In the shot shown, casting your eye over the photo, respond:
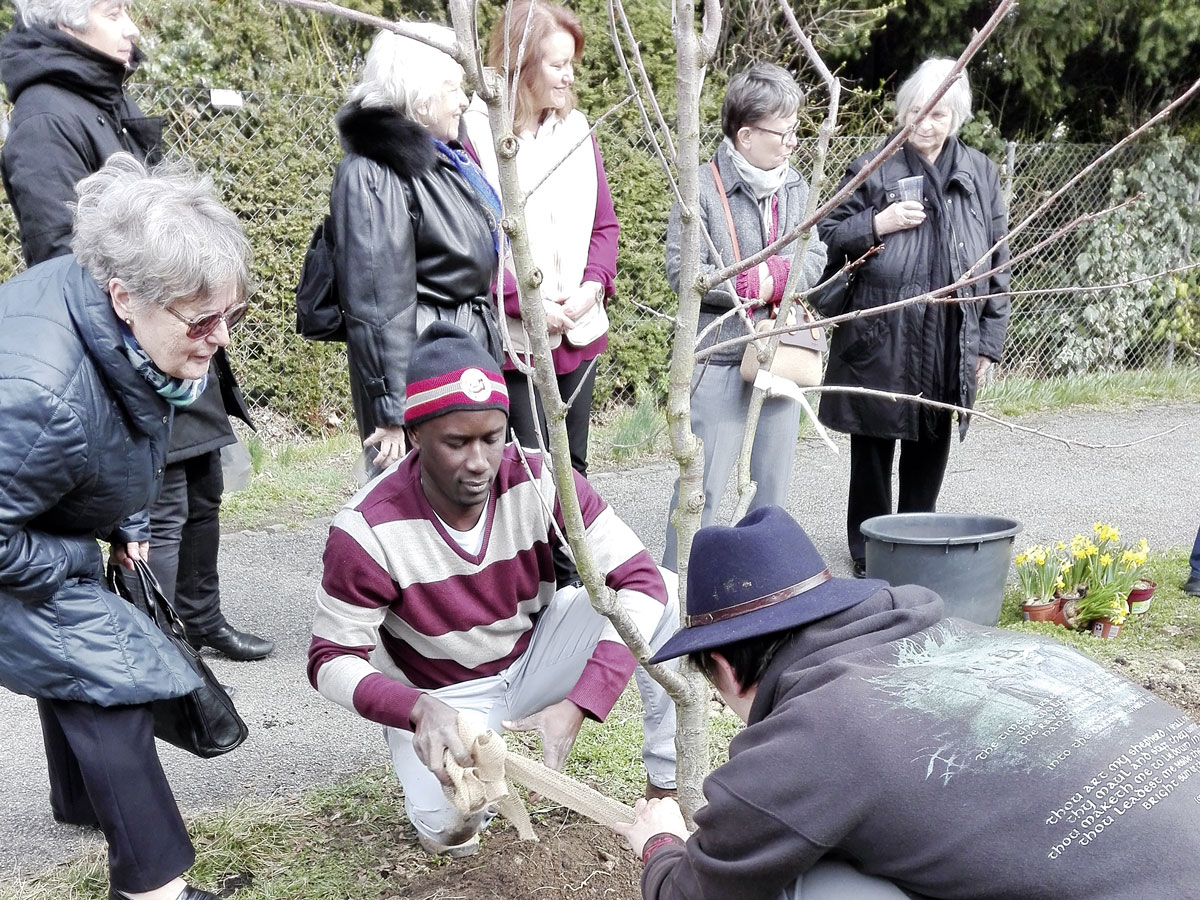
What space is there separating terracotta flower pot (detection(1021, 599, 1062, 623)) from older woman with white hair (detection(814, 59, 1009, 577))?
0.71 m

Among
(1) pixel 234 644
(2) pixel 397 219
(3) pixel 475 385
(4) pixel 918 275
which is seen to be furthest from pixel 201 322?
(4) pixel 918 275

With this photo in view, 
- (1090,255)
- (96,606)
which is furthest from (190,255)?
(1090,255)

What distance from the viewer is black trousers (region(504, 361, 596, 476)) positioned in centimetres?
371

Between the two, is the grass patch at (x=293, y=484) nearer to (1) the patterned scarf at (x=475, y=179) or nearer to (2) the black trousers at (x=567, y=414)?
(2) the black trousers at (x=567, y=414)

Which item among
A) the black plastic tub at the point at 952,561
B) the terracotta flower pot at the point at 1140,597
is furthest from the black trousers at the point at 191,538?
the terracotta flower pot at the point at 1140,597

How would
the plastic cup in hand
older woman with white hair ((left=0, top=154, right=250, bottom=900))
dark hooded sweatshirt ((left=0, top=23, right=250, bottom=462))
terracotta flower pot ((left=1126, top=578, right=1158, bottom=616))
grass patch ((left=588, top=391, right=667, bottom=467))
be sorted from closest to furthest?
older woman with white hair ((left=0, top=154, right=250, bottom=900)), dark hooded sweatshirt ((left=0, top=23, right=250, bottom=462)), terracotta flower pot ((left=1126, top=578, right=1158, bottom=616)), the plastic cup in hand, grass patch ((left=588, top=391, right=667, bottom=467))

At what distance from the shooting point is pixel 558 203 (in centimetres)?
383

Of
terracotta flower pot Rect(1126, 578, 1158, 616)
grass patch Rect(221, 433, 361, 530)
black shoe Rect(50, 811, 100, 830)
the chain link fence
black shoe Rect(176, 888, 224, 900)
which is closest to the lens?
black shoe Rect(176, 888, 224, 900)

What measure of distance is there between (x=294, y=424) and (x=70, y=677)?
4.67 m

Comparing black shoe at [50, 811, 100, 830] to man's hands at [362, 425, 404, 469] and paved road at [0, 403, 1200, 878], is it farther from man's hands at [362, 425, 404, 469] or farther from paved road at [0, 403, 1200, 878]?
man's hands at [362, 425, 404, 469]

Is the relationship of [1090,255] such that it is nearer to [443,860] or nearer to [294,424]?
[294,424]

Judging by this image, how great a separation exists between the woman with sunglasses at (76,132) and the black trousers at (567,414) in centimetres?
88

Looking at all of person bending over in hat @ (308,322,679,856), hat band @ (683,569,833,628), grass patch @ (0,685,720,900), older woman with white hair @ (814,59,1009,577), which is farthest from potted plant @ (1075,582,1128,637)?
hat band @ (683,569,833,628)

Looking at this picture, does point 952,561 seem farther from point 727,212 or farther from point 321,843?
point 321,843
